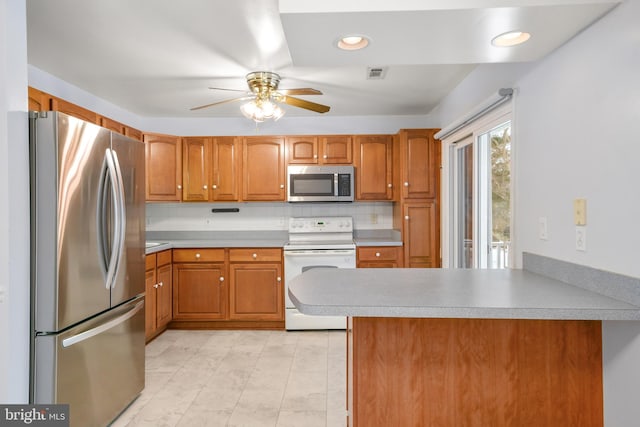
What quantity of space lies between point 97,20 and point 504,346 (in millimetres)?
2632

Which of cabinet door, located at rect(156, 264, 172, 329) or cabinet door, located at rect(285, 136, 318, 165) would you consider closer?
cabinet door, located at rect(156, 264, 172, 329)

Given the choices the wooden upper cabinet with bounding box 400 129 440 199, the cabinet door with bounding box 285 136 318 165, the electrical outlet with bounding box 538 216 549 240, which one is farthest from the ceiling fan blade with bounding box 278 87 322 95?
the electrical outlet with bounding box 538 216 549 240

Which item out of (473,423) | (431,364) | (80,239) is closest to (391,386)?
(431,364)

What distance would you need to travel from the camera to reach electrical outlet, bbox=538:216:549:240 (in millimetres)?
1763

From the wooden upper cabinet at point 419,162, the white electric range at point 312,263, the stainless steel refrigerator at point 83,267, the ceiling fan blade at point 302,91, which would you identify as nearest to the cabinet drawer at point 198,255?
the white electric range at point 312,263

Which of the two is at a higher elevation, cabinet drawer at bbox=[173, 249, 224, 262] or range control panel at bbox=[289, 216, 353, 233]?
range control panel at bbox=[289, 216, 353, 233]

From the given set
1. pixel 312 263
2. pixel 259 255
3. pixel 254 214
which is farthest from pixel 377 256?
pixel 254 214

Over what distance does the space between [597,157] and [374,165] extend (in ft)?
8.42

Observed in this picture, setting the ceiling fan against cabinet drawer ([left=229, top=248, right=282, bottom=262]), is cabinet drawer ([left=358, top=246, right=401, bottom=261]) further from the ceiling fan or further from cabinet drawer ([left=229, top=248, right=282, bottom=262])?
the ceiling fan

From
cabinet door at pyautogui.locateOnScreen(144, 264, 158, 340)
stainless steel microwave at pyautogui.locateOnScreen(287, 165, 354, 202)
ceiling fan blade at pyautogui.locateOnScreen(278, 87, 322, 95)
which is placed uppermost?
ceiling fan blade at pyautogui.locateOnScreen(278, 87, 322, 95)

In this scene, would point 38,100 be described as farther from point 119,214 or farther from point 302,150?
point 302,150

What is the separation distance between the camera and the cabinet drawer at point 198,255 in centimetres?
372

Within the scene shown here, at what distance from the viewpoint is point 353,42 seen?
1.49 meters

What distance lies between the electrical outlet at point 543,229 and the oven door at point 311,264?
2.01 meters
